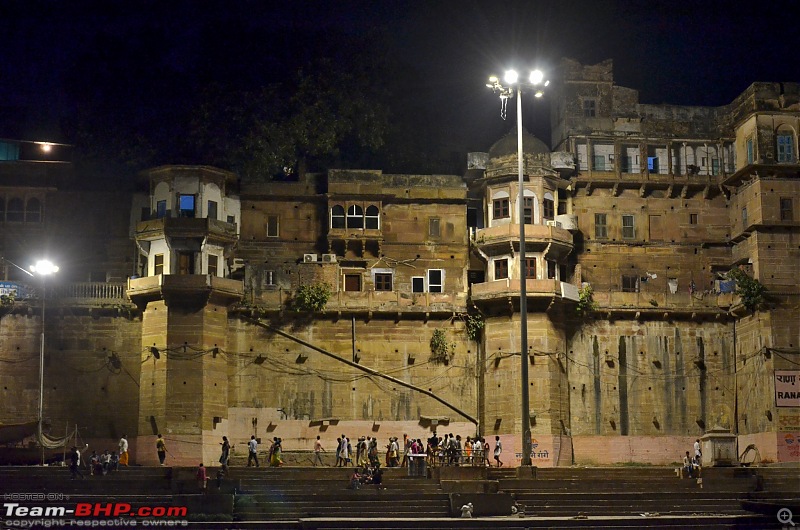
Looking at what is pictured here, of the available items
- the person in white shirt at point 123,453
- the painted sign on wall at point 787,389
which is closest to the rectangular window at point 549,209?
the painted sign on wall at point 787,389

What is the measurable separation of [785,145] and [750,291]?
22.9ft

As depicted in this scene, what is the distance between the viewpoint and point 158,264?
50.6 metres

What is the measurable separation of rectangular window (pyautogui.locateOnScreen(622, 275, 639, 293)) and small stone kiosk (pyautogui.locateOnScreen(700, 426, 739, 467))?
11788mm

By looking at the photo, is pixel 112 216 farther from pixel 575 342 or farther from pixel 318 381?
pixel 575 342

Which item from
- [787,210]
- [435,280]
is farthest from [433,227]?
[787,210]

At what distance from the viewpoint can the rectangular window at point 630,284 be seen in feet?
180

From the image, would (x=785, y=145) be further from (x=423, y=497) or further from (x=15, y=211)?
(x=15, y=211)

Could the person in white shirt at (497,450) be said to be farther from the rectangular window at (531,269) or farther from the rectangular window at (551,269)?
the rectangular window at (551,269)

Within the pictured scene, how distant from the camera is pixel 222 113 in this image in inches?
2143

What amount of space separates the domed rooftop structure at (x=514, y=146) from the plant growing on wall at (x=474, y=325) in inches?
277

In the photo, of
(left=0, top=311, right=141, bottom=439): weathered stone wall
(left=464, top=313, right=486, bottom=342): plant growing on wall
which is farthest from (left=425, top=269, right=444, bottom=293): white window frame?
(left=0, top=311, right=141, bottom=439): weathered stone wall

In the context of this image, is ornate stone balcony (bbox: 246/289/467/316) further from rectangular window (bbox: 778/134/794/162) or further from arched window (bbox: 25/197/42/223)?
rectangular window (bbox: 778/134/794/162)

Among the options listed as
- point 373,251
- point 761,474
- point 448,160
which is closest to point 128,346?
point 373,251

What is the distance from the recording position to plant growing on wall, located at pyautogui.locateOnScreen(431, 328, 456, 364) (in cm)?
5181
